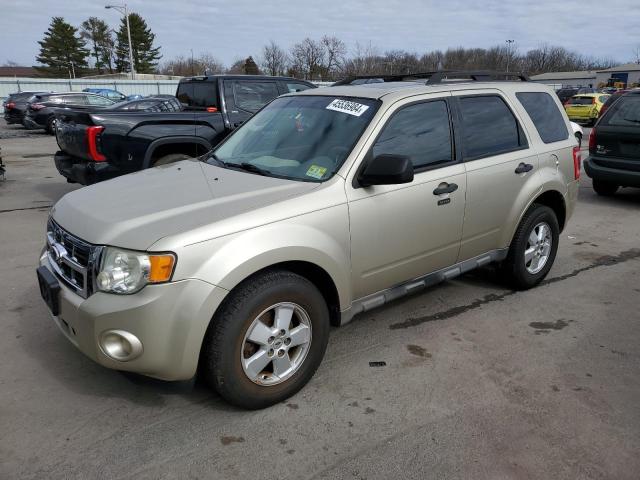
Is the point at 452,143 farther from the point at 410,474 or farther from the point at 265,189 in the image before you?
the point at 410,474

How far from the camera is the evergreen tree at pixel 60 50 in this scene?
7894cm

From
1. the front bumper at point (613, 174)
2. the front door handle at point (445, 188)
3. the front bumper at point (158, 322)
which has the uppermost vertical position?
the front door handle at point (445, 188)

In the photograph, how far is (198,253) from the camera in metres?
2.61

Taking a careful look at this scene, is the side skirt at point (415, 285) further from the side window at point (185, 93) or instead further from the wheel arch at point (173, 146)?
the side window at point (185, 93)

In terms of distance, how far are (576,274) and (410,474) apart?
12.0 feet

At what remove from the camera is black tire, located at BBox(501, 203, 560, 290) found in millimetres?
4578

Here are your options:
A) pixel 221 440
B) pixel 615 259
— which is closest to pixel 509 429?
pixel 221 440

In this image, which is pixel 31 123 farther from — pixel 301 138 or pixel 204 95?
pixel 301 138

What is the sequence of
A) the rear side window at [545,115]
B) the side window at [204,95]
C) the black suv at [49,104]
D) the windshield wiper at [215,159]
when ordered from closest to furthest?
the windshield wiper at [215,159] → the rear side window at [545,115] → the side window at [204,95] → the black suv at [49,104]

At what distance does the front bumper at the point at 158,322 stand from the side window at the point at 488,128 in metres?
2.41

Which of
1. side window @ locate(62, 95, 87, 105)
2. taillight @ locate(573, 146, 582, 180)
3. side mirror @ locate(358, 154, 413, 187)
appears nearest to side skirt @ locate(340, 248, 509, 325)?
side mirror @ locate(358, 154, 413, 187)

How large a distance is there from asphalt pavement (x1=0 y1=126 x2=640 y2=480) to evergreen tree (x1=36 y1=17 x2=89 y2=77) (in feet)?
288

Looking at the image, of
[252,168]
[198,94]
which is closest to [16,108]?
[198,94]

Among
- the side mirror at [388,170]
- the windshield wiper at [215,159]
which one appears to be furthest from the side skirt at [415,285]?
the windshield wiper at [215,159]
